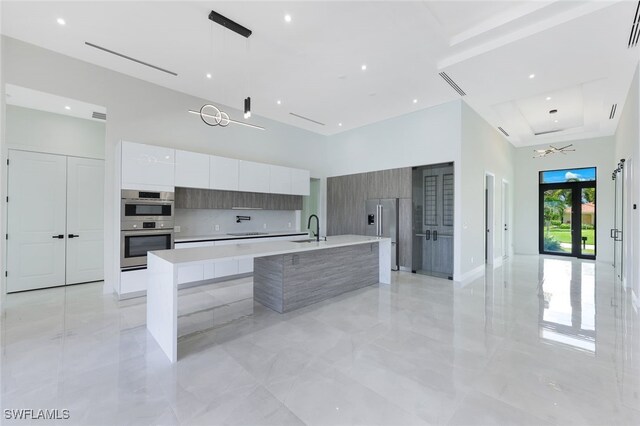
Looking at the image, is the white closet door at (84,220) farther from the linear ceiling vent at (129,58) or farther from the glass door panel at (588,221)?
the glass door panel at (588,221)

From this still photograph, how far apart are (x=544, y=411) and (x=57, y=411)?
126 inches

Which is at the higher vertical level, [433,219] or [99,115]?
[99,115]

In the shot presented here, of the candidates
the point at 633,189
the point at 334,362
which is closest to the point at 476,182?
the point at 633,189

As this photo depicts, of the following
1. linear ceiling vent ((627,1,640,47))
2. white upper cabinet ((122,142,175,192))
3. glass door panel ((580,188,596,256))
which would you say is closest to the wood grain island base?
white upper cabinet ((122,142,175,192))

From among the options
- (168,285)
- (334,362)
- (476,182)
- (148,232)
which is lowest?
(334,362)

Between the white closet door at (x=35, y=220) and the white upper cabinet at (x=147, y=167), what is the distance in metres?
1.73

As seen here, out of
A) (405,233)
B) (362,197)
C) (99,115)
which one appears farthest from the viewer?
(362,197)

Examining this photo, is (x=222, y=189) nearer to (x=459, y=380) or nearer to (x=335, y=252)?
(x=335, y=252)

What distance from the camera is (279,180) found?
6.27m

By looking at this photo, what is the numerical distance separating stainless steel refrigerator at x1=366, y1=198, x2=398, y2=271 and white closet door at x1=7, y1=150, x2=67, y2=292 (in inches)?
237

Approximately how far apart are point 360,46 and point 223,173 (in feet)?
10.7

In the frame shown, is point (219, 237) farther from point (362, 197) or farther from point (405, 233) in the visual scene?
point (405, 233)

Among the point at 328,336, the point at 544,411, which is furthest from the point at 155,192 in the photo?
the point at 544,411

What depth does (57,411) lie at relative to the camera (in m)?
1.79
